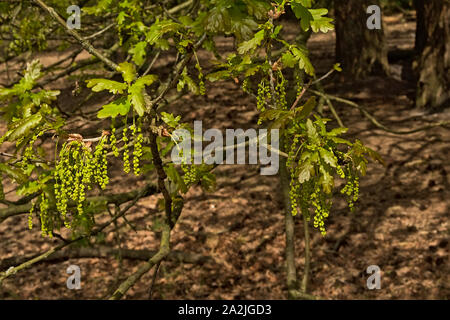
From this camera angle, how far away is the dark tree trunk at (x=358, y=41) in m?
8.36

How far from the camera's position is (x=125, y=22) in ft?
14.0

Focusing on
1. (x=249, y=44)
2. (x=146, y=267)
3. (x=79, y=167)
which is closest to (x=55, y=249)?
(x=146, y=267)

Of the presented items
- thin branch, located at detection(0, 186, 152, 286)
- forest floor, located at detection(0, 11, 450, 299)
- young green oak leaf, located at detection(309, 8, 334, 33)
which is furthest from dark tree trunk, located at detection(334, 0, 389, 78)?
young green oak leaf, located at detection(309, 8, 334, 33)

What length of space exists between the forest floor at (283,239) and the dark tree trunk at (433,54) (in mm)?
266

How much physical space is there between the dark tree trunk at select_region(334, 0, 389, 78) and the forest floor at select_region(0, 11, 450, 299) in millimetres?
810

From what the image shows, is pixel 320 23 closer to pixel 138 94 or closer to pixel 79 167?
pixel 138 94

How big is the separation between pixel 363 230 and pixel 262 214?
1333mm

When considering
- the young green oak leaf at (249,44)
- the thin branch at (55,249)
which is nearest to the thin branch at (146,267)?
the thin branch at (55,249)

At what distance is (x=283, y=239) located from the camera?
253 inches

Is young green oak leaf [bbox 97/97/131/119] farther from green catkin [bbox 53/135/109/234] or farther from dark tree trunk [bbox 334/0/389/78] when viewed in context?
dark tree trunk [bbox 334/0/389/78]

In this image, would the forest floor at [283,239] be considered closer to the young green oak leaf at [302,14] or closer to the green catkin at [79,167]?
the green catkin at [79,167]

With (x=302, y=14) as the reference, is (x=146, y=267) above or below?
below

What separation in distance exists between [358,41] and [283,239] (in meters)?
3.89
